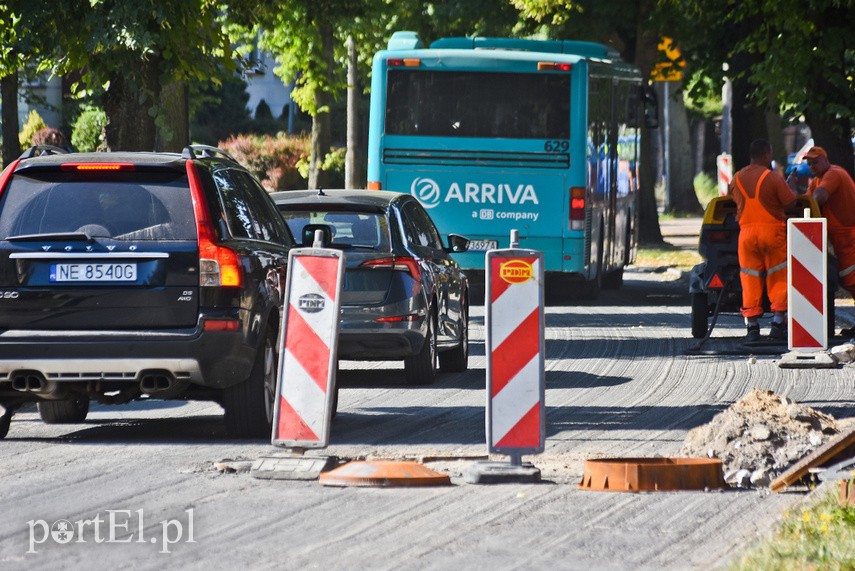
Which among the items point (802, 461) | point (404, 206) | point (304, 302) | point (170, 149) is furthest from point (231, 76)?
point (802, 461)

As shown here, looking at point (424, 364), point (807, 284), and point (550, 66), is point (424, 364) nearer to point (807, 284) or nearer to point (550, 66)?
point (807, 284)

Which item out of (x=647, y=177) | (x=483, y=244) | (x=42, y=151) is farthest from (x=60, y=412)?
(x=647, y=177)

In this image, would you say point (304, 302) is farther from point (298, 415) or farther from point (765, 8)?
point (765, 8)

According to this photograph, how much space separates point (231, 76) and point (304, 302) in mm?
10406

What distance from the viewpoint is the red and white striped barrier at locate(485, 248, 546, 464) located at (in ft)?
28.2

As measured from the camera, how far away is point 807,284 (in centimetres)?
1554

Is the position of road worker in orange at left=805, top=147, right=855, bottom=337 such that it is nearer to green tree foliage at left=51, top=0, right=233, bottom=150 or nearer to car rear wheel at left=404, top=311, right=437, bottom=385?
car rear wheel at left=404, top=311, right=437, bottom=385

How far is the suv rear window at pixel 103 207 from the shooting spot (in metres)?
10.1

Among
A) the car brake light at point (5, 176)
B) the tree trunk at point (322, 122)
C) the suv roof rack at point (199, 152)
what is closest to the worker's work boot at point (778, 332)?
the suv roof rack at point (199, 152)

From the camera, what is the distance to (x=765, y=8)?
2356cm

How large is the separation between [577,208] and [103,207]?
43.7 ft

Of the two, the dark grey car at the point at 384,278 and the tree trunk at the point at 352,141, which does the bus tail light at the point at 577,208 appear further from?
the tree trunk at the point at 352,141

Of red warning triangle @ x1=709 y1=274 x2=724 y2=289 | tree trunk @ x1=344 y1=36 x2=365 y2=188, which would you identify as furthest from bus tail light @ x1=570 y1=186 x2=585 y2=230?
tree trunk @ x1=344 y1=36 x2=365 y2=188

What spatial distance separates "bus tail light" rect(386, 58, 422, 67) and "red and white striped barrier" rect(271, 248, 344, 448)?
47.5 ft
